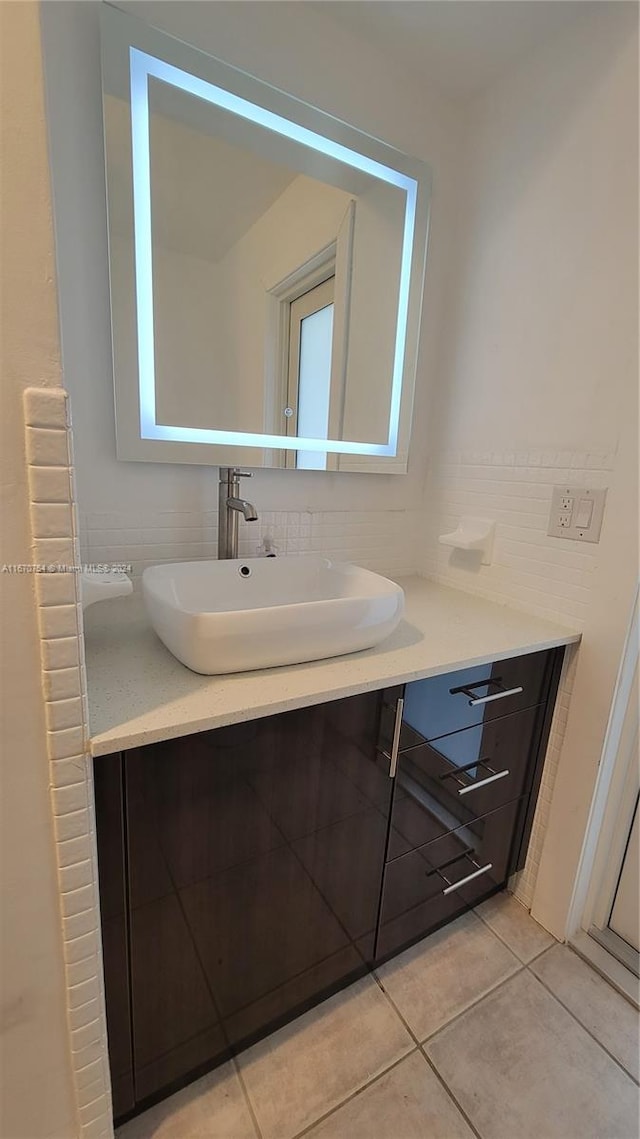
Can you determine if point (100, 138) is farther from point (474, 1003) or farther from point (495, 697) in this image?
point (474, 1003)

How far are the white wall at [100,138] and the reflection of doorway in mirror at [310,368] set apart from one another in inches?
4.7

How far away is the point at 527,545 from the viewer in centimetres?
134

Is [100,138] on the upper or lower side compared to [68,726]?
upper

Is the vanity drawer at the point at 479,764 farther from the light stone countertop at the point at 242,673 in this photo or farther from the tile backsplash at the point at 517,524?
the tile backsplash at the point at 517,524

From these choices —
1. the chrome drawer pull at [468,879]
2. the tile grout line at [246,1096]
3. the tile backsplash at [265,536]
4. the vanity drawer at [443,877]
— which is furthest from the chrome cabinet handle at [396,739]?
the tile grout line at [246,1096]

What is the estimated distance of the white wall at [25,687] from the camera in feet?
1.56

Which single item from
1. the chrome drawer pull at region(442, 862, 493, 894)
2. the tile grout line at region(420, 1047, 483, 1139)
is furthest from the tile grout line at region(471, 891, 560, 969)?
the tile grout line at region(420, 1047, 483, 1139)

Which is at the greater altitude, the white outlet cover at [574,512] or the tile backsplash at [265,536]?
the white outlet cover at [574,512]

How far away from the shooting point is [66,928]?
2.21 feet

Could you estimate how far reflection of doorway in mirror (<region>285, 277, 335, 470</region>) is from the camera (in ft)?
4.14

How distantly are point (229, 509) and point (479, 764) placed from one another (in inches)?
35.4

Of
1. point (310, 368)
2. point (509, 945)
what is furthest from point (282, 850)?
point (310, 368)

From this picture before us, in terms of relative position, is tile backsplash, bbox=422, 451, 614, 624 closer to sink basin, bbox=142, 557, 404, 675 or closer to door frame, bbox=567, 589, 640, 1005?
door frame, bbox=567, 589, 640, 1005

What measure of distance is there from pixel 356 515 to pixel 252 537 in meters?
0.36
